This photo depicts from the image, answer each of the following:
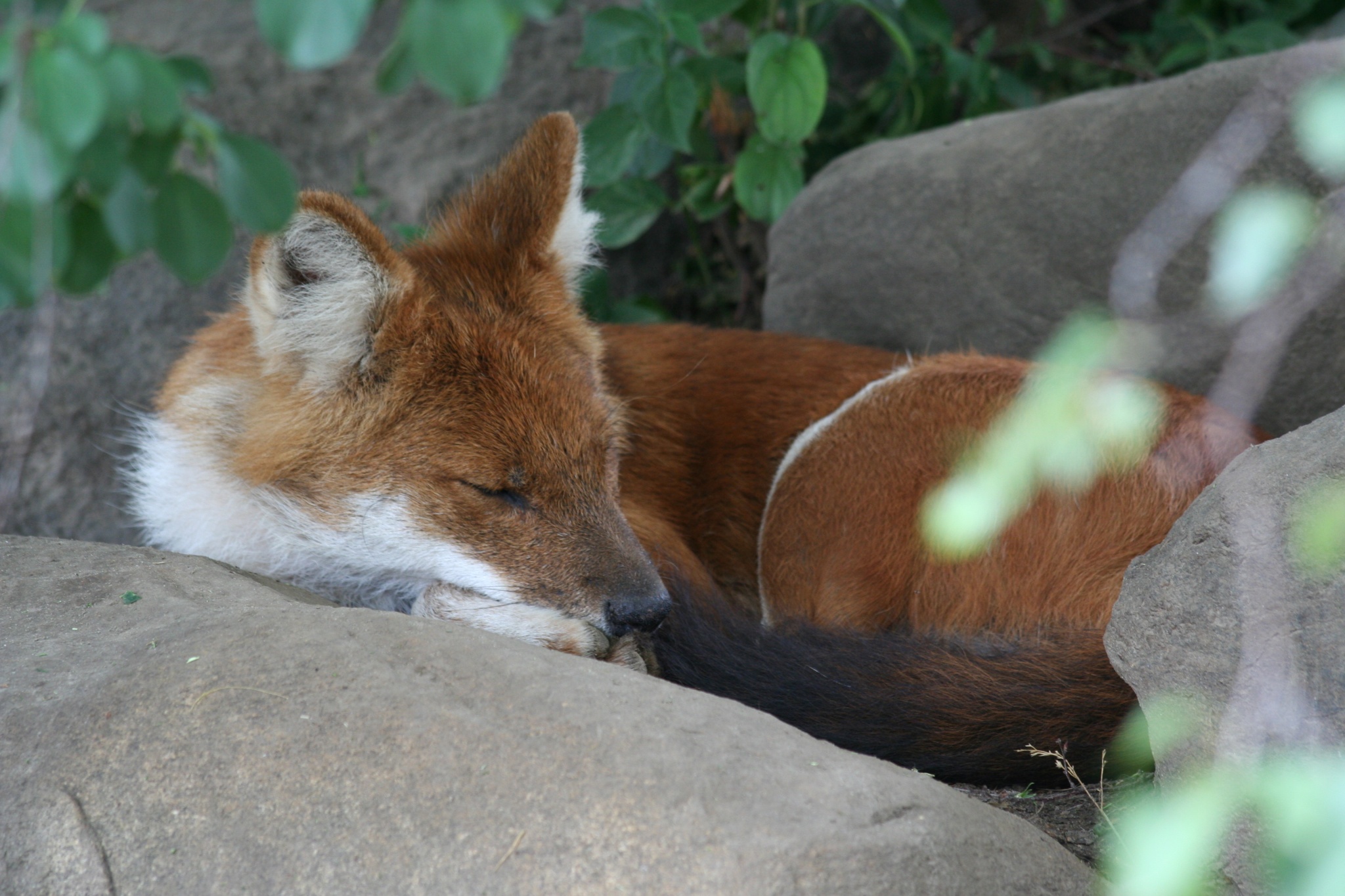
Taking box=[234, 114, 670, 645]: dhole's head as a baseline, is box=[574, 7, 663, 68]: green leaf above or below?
above

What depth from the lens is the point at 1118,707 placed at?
2602 mm

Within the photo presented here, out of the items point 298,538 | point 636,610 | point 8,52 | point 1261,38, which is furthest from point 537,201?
point 1261,38

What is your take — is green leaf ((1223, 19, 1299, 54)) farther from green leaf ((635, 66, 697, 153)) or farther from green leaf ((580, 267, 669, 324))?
green leaf ((580, 267, 669, 324))

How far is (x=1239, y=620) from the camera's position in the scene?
1.99 meters

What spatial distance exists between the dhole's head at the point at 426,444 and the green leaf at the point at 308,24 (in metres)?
1.76

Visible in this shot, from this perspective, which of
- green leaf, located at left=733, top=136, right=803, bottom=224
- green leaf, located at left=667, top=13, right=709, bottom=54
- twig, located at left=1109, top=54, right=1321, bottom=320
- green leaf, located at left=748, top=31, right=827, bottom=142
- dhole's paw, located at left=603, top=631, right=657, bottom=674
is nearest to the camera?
dhole's paw, located at left=603, top=631, right=657, bottom=674

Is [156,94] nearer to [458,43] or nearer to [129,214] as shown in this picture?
[129,214]

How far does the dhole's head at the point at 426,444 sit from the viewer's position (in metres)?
3.06

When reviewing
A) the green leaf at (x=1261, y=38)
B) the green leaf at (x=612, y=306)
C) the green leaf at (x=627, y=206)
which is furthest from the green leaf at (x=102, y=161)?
the green leaf at (x=1261, y=38)

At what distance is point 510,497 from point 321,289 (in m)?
0.74

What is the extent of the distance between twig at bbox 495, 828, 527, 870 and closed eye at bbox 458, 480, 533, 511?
130cm

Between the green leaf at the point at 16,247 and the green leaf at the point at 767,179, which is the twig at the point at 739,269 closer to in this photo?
the green leaf at the point at 767,179

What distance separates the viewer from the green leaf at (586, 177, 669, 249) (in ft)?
16.9

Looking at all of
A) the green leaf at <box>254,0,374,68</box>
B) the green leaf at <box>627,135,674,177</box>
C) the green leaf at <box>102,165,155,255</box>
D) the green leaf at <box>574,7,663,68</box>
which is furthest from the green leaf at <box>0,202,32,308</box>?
the green leaf at <box>627,135,674,177</box>
